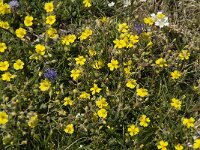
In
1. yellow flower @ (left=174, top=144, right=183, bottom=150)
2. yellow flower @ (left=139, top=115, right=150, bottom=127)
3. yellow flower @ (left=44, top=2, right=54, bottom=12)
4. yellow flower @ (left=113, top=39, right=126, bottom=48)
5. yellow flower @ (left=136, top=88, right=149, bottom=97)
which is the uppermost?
yellow flower @ (left=44, top=2, right=54, bottom=12)

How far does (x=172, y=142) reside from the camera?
3.35m

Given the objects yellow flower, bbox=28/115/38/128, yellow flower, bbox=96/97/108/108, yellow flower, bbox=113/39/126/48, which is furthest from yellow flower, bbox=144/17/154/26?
yellow flower, bbox=28/115/38/128

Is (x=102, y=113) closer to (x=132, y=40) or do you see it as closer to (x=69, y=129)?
(x=69, y=129)

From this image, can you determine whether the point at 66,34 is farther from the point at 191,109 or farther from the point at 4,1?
the point at 191,109

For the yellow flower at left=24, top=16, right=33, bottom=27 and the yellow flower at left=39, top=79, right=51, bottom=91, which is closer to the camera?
the yellow flower at left=39, top=79, right=51, bottom=91

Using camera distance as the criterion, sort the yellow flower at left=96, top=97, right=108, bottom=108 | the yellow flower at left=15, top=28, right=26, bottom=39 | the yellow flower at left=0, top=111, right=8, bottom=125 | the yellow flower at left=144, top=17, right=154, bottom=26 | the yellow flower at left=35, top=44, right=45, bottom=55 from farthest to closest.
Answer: the yellow flower at left=144, top=17, right=154, bottom=26 → the yellow flower at left=15, top=28, right=26, bottom=39 → the yellow flower at left=35, top=44, right=45, bottom=55 → the yellow flower at left=96, top=97, right=108, bottom=108 → the yellow flower at left=0, top=111, right=8, bottom=125

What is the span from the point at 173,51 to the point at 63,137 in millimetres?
1419

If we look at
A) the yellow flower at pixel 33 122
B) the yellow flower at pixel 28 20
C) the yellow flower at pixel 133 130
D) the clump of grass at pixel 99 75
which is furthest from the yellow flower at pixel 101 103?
the yellow flower at pixel 28 20

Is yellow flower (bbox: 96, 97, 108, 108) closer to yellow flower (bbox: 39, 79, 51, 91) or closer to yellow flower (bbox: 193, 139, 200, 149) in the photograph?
yellow flower (bbox: 39, 79, 51, 91)

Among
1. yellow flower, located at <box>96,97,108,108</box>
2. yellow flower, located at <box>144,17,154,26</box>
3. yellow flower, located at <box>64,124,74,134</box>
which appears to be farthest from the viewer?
yellow flower, located at <box>144,17,154,26</box>

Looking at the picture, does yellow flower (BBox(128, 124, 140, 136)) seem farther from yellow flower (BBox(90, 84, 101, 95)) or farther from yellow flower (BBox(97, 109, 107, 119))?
yellow flower (BBox(90, 84, 101, 95))

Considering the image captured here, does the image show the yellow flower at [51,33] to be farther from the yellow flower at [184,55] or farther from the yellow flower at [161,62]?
the yellow flower at [184,55]

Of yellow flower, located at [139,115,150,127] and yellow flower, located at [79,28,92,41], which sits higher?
yellow flower, located at [79,28,92,41]

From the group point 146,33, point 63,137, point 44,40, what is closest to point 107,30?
point 146,33
